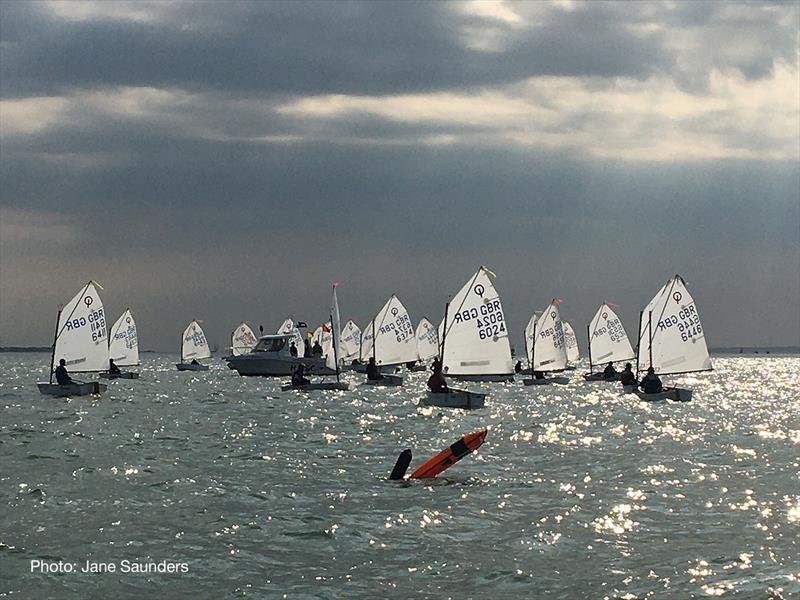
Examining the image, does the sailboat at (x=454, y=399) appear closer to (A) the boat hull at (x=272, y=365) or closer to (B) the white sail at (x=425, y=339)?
(A) the boat hull at (x=272, y=365)

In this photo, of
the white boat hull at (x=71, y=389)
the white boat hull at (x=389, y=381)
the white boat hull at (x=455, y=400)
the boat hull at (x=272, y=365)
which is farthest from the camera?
the boat hull at (x=272, y=365)

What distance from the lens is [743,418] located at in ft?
190

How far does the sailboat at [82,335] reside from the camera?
67812mm

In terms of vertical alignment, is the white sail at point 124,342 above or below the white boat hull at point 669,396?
above

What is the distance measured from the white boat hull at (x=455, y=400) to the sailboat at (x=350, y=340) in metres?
75.7

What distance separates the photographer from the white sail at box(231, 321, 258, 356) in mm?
150625

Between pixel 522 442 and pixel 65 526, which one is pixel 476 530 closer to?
pixel 65 526

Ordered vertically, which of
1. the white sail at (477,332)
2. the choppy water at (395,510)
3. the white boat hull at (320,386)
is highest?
the white sail at (477,332)

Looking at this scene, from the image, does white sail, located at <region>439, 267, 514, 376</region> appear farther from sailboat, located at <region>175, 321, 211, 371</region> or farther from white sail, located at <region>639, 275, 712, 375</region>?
sailboat, located at <region>175, 321, 211, 371</region>

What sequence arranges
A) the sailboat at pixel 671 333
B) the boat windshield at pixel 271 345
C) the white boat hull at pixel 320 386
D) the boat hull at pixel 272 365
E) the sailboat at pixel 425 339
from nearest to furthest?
the sailboat at pixel 671 333 → the white boat hull at pixel 320 386 → the boat hull at pixel 272 365 → the boat windshield at pixel 271 345 → the sailboat at pixel 425 339

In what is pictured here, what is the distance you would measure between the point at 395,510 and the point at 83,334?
50.1 meters

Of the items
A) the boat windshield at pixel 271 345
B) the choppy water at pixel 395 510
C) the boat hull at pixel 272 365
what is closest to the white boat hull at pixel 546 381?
the boat hull at pixel 272 365

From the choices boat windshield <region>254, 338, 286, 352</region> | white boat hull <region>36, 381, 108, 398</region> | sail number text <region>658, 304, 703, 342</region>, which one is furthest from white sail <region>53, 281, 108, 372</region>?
sail number text <region>658, 304, 703, 342</region>

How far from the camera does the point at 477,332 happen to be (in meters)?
60.7
